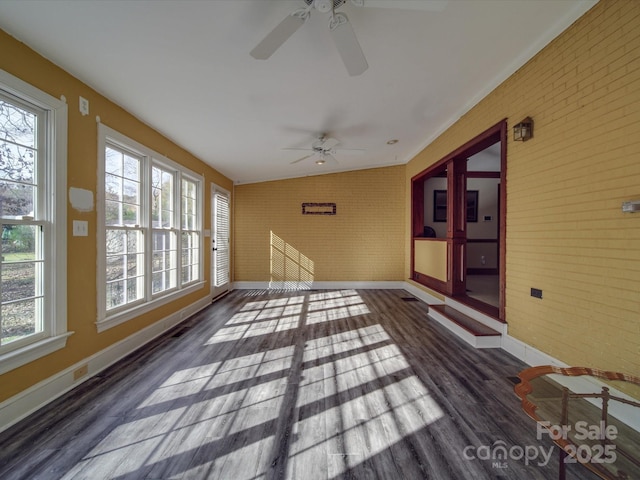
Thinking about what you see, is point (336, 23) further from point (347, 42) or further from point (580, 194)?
point (580, 194)

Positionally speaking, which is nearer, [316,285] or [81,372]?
[81,372]

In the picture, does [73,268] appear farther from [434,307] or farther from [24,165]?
[434,307]

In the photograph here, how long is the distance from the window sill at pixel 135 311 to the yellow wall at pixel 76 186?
6 cm

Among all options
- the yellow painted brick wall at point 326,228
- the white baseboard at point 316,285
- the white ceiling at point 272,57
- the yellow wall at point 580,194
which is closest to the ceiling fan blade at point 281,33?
the white ceiling at point 272,57

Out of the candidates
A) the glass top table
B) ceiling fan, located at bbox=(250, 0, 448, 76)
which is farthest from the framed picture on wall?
ceiling fan, located at bbox=(250, 0, 448, 76)

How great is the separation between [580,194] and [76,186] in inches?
170

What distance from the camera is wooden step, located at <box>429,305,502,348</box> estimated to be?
2.92 metres

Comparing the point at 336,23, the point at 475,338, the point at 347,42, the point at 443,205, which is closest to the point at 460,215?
the point at 475,338

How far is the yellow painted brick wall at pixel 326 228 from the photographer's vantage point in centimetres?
632

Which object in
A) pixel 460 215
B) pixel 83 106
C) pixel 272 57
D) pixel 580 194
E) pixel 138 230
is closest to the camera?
pixel 580 194

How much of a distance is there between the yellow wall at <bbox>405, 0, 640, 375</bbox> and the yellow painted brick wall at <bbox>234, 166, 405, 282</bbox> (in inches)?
138

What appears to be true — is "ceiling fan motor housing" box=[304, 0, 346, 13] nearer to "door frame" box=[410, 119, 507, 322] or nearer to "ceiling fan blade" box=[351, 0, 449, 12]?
"ceiling fan blade" box=[351, 0, 449, 12]

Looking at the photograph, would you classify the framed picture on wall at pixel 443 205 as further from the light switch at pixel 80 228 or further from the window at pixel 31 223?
the window at pixel 31 223

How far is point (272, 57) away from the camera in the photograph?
220 cm
